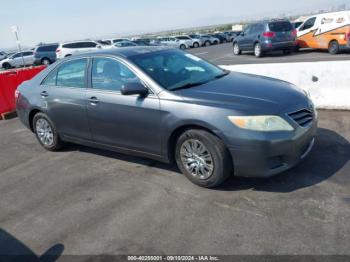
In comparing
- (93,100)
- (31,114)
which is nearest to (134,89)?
(93,100)

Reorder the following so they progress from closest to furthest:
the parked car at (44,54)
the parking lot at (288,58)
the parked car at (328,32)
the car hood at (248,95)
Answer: the car hood at (248,95), the parking lot at (288,58), the parked car at (328,32), the parked car at (44,54)

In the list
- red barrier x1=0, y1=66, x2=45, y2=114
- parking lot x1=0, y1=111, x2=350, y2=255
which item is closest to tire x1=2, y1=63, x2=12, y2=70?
red barrier x1=0, y1=66, x2=45, y2=114

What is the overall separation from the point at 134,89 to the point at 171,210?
1.51 metres

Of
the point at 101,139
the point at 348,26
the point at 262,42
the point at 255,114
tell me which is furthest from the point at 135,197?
the point at 262,42

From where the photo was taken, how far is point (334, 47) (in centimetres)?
1602

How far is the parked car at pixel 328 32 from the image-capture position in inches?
602

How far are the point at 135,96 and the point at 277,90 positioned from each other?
1746 mm

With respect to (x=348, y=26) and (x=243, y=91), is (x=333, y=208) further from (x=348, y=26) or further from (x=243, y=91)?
(x=348, y=26)

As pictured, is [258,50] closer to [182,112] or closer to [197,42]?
[182,112]

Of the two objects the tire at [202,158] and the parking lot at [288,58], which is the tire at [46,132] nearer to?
the tire at [202,158]

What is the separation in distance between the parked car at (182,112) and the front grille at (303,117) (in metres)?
0.01

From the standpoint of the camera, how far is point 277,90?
4355 mm

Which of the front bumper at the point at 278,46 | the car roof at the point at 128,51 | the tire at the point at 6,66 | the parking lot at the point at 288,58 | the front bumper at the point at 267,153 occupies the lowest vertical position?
the tire at the point at 6,66

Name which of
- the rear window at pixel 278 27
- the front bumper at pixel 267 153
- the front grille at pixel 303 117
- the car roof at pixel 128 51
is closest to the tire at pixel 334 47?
the rear window at pixel 278 27
